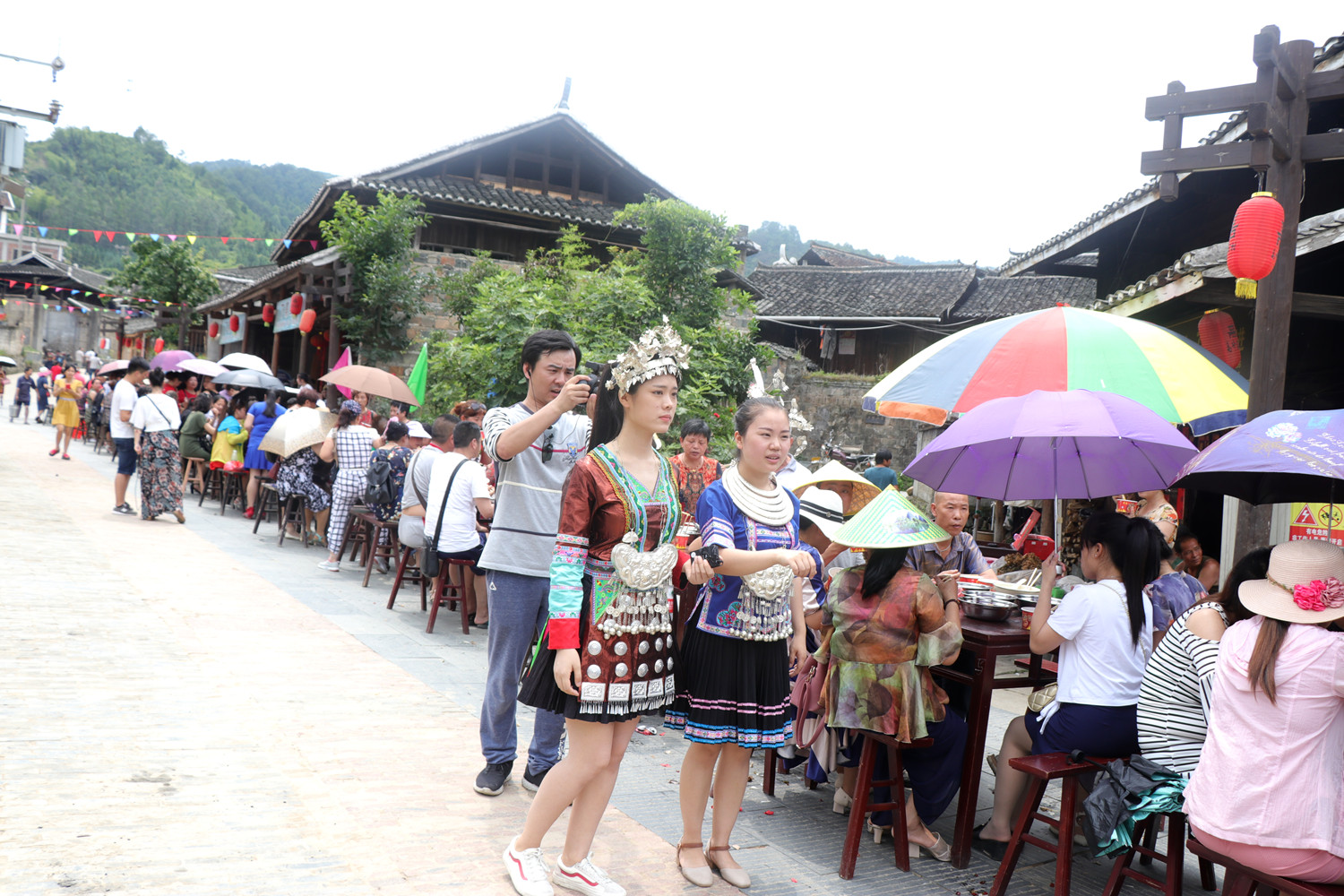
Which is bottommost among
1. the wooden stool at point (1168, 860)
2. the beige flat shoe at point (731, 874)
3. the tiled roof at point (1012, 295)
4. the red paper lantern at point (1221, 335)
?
the beige flat shoe at point (731, 874)

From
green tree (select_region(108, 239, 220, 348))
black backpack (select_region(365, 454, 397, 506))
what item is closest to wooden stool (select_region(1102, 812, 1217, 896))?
black backpack (select_region(365, 454, 397, 506))

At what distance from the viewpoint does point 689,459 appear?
603 centimetres

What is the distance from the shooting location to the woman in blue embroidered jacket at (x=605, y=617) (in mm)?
2910

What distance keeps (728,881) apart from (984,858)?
4.15ft

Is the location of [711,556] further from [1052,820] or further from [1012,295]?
[1012,295]

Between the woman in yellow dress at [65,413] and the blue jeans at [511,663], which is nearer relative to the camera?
the blue jeans at [511,663]

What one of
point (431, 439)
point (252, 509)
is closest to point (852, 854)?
point (431, 439)

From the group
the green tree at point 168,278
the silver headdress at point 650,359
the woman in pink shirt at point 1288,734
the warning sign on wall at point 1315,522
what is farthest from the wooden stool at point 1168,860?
the green tree at point 168,278

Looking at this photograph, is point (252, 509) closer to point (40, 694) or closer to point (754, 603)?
point (40, 694)

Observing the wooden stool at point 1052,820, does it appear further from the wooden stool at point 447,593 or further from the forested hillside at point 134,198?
the forested hillside at point 134,198

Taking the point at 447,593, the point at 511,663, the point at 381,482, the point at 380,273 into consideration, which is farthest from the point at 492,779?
the point at 380,273

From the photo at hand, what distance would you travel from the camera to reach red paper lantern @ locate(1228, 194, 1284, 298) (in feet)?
15.8

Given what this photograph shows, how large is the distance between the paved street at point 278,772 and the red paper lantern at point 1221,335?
351 cm

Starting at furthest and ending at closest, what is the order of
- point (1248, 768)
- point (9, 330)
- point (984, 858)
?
point (9, 330) → point (984, 858) → point (1248, 768)
